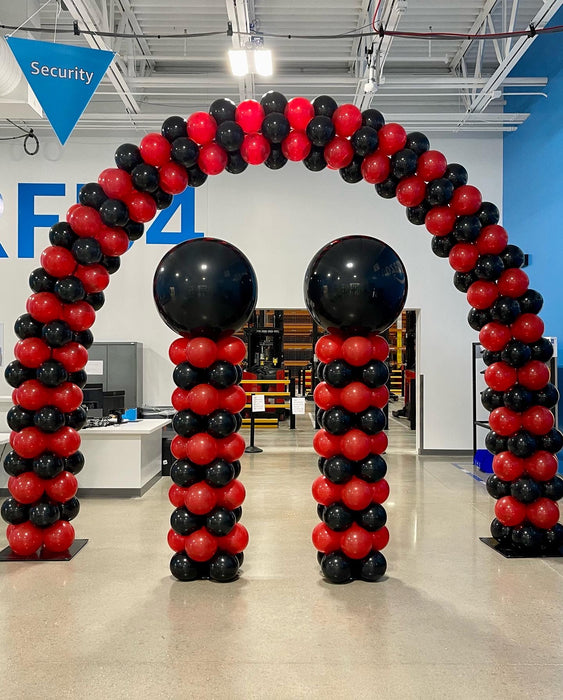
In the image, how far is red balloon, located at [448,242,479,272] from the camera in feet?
14.5

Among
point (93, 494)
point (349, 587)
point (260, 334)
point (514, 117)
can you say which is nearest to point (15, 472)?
point (93, 494)

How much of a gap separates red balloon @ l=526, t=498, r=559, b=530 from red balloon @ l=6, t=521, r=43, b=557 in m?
3.67

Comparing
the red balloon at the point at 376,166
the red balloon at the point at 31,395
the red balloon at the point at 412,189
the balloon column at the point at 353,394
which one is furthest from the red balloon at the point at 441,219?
the red balloon at the point at 31,395

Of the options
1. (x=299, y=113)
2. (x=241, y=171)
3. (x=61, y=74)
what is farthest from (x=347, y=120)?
(x=61, y=74)

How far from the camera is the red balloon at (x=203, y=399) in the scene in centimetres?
381

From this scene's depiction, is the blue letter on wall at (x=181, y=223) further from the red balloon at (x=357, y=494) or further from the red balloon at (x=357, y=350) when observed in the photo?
the red balloon at (x=357, y=494)

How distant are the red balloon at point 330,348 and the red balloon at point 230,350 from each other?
0.52 m

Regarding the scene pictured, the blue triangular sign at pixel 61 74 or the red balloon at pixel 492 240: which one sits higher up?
the blue triangular sign at pixel 61 74

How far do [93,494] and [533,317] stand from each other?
4684 mm

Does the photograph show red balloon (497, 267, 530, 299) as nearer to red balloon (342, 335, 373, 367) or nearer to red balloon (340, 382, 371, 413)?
red balloon (342, 335, 373, 367)

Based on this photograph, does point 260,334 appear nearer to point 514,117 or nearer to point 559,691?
point 514,117

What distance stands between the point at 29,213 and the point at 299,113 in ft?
22.0

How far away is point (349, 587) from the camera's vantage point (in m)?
3.86

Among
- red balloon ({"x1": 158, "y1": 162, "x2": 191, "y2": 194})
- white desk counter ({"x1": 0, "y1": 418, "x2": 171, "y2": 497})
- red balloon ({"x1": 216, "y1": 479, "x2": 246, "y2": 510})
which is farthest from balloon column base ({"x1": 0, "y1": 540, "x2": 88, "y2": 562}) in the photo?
red balloon ({"x1": 158, "y1": 162, "x2": 191, "y2": 194})
